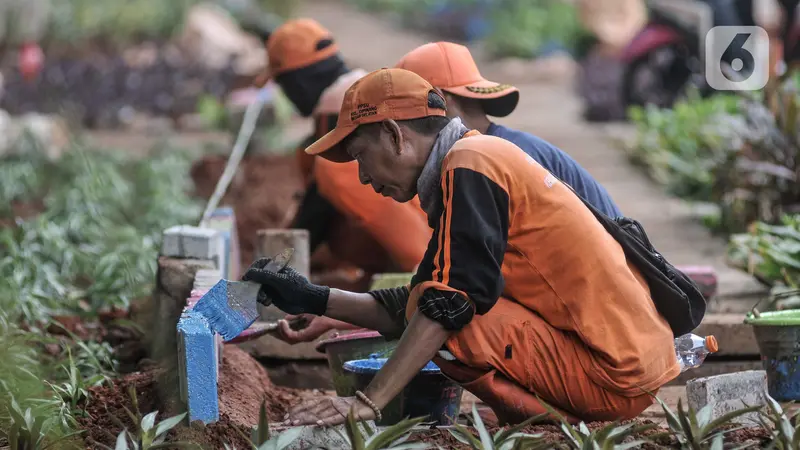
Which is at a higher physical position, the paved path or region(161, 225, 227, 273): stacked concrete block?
region(161, 225, 227, 273): stacked concrete block

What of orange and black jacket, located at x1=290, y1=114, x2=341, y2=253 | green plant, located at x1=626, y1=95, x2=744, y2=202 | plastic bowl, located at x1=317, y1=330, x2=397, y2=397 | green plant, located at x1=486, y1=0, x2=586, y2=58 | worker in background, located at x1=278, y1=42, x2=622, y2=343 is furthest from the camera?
green plant, located at x1=486, y1=0, x2=586, y2=58

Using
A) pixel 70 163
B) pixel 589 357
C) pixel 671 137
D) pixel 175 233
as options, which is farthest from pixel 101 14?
pixel 589 357

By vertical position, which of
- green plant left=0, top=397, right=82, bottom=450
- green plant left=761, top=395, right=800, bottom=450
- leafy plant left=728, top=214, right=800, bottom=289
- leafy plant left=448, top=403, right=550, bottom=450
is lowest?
leafy plant left=728, top=214, right=800, bottom=289

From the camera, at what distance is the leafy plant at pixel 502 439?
353 cm

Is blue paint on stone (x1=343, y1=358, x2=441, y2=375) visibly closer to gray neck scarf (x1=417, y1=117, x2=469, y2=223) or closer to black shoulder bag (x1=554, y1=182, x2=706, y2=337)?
gray neck scarf (x1=417, y1=117, x2=469, y2=223)

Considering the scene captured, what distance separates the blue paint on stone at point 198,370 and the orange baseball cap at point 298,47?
2866mm

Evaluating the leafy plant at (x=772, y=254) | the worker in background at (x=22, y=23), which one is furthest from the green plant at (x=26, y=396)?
the worker in background at (x=22, y=23)

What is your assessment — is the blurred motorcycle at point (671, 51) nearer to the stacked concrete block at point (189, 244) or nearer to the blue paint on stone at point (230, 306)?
the stacked concrete block at point (189, 244)

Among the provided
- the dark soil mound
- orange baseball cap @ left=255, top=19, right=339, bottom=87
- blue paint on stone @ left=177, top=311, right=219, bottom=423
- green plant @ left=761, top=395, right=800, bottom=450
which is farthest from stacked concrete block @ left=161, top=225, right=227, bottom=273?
the dark soil mound

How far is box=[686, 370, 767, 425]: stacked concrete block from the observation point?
3.89 m

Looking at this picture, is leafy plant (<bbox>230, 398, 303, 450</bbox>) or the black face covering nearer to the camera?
leafy plant (<bbox>230, 398, 303, 450</bbox>)

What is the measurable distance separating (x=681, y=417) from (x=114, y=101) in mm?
10404

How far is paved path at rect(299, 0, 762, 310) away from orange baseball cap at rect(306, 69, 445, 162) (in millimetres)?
2979

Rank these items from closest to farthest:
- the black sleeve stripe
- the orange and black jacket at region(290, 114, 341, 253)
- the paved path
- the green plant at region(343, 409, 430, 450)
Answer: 1. the green plant at region(343, 409, 430, 450)
2. the black sleeve stripe
3. the orange and black jacket at region(290, 114, 341, 253)
4. the paved path
